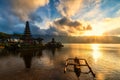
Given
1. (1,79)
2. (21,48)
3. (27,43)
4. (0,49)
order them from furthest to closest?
1. (27,43)
2. (21,48)
3. (0,49)
4. (1,79)

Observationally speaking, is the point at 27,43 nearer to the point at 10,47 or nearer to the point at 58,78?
the point at 10,47

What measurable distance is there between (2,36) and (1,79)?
78063mm

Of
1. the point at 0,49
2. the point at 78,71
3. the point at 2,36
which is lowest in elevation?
the point at 78,71

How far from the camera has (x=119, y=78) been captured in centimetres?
3014

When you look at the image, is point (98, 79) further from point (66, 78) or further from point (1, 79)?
point (1, 79)

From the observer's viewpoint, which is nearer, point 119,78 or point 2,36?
point 119,78

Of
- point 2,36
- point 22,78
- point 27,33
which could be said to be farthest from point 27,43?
point 22,78

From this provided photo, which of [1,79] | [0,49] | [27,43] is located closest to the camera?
[1,79]

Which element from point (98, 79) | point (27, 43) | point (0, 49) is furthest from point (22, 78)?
point (27, 43)

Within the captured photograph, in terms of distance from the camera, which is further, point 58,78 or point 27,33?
point 27,33

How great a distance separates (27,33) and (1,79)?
251ft

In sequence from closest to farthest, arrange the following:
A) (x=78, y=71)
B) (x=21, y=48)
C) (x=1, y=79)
A: (x=1, y=79) → (x=78, y=71) → (x=21, y=48)

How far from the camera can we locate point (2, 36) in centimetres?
10012

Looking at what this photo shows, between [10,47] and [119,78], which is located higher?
[10,47]
